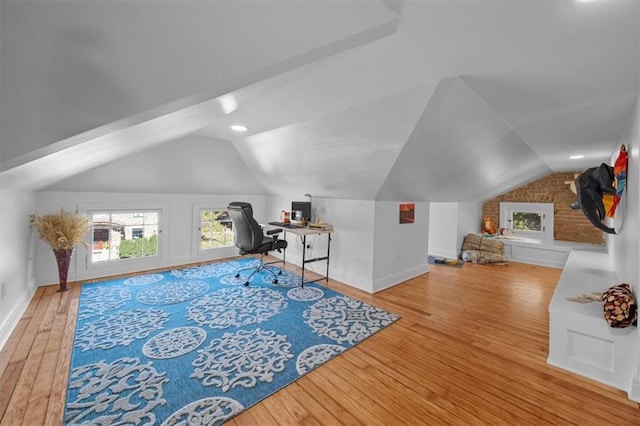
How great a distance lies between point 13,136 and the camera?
1.09 meters

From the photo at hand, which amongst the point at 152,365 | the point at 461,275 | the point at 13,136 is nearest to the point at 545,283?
the point at 461,275

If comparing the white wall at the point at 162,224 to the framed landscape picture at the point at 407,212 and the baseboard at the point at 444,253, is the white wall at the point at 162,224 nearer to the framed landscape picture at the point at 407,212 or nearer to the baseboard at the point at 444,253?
the framed landscape picture at the point at 407,212

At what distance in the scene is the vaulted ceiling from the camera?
1.02 metres

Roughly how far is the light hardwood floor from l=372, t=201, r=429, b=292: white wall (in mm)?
897

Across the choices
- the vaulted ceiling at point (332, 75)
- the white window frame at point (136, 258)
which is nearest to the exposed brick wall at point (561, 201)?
the vaulted ceiling at point (332, 75)

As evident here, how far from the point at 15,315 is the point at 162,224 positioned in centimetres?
217

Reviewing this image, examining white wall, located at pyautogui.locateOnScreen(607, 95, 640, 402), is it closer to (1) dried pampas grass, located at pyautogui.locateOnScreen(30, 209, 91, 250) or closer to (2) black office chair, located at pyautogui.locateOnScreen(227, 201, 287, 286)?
(2) black office chair, located at pyautogui.locateOnScreen(227, 201, 287, 286)

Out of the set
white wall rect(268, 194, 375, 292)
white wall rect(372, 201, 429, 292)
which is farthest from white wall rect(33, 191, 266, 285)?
white wall rect(372, 201, 429, 292)

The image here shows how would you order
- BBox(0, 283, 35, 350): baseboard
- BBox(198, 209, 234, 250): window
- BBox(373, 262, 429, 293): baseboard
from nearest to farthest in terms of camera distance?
BBox(0, 283, 35, 350): baseboard, BBox(373, 262, 429, 293): baseboard, BBox(198, 209, 234, 250): window

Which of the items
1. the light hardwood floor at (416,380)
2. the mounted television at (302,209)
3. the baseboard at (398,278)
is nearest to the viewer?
the light hardwood floor at (416,380)

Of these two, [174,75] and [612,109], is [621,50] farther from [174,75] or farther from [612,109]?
[174,75]

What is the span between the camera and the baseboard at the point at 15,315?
224 cm

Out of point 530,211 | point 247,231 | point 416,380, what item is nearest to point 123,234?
point 247,231

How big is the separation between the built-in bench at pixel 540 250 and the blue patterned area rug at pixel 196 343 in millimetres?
4468
